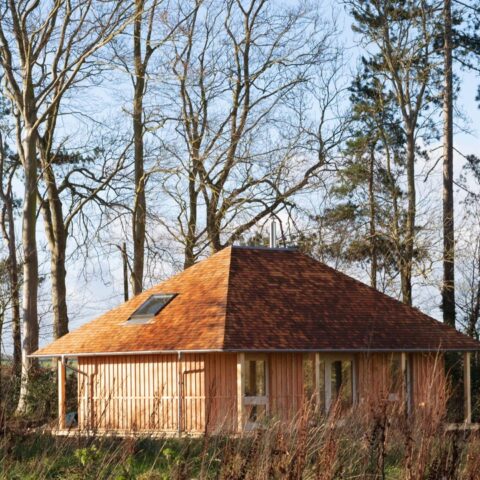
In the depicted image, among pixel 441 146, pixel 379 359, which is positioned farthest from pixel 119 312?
pixel 441 146

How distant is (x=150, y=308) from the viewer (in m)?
28.1

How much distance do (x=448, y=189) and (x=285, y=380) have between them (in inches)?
437

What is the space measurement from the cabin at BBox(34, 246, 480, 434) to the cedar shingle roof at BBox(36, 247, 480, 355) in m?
0.04

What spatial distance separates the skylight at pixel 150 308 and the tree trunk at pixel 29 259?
10.4 feet

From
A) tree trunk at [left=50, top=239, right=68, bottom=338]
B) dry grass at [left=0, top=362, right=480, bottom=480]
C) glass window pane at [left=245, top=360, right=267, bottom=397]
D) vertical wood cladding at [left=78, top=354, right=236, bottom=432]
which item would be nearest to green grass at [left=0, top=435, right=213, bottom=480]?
dry grass at [left=0, top=362, right=480, bottom=480]

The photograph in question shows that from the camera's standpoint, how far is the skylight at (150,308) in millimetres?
27609

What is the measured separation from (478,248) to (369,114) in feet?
19.8

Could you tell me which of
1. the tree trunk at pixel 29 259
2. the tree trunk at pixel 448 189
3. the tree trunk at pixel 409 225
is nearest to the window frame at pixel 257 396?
the tree trunk at pixel 29 259

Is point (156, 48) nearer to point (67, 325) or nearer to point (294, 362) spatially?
point (67, 325)

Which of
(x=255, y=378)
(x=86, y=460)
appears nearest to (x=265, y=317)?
(x=255, y=378)

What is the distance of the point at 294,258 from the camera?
29688mm

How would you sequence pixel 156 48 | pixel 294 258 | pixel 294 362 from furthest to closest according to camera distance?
pixel 156 48
pixel 294 258
pixel 294 362

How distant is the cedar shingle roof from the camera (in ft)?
83.0

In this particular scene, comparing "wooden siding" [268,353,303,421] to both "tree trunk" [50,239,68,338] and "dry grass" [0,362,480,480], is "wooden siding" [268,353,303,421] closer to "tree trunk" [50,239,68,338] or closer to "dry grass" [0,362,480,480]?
"dry grass" [0,362,480,480]
